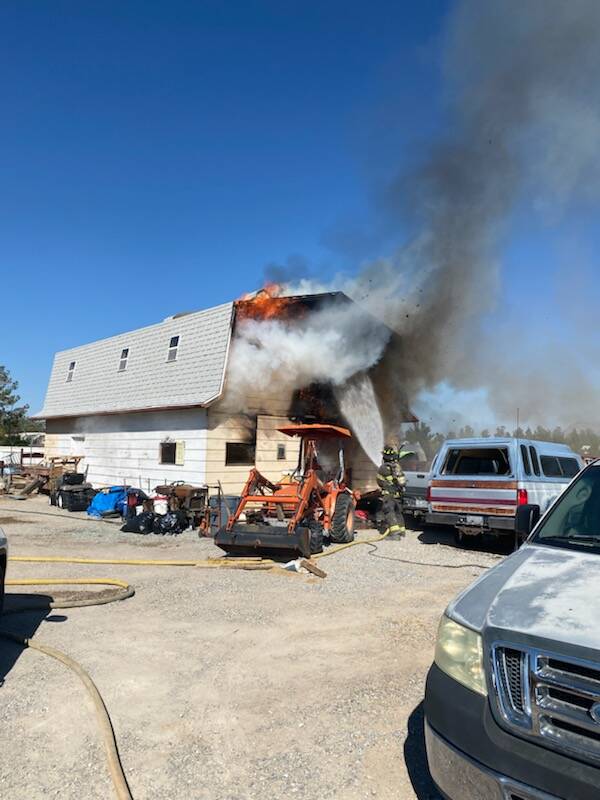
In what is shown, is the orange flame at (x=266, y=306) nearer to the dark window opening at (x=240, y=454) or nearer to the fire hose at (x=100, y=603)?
the dark window opening at (x=240, y=454)

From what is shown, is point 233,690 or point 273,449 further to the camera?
point 273,449

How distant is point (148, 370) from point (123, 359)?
89.7 inches

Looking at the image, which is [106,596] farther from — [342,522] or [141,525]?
[141,525]

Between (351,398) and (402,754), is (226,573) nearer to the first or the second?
(402,754)

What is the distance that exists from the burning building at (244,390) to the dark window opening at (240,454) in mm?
28

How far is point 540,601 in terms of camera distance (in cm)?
248

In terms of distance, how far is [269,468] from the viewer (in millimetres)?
15562

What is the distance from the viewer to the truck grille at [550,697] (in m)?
2.03

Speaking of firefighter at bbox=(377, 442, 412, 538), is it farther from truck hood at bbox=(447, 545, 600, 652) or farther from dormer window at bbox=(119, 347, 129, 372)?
dormer window at bbox=(119, 347, 129, 372)

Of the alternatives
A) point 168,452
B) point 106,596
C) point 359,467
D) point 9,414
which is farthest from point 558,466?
point 9,414

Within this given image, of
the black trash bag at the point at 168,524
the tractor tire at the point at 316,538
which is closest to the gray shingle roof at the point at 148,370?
the black trash bag at the point at 168,524

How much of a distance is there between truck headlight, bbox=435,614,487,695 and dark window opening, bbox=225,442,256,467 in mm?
12360

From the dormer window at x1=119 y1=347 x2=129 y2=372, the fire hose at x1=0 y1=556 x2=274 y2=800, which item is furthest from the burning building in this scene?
the fire hose at x1=0 y1=556 x2=274 y2=800

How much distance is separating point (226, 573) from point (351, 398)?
910cm
